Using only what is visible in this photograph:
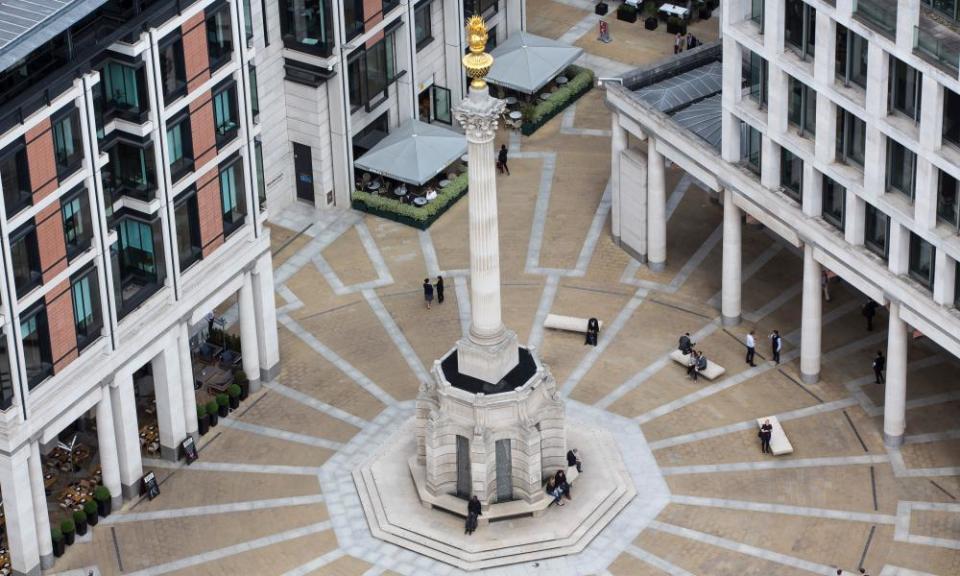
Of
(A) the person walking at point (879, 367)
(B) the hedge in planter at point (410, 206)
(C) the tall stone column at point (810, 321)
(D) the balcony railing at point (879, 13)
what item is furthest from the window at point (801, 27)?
(B) the hedge in planter at point (410, 206)

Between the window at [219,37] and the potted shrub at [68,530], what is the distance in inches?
938

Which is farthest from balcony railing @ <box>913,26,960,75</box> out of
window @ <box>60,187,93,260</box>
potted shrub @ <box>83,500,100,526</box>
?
potted shrub @ <box>83,500,100,526</box>

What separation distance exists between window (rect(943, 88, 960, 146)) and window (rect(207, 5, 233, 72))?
116ft

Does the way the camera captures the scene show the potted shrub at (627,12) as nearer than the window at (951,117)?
No

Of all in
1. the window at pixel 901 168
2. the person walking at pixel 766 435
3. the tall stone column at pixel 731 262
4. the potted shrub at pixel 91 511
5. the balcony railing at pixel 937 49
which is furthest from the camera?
the tall stone column at pixel 731 262

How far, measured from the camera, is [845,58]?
371 feet

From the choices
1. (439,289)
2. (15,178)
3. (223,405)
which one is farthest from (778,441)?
(15,178)

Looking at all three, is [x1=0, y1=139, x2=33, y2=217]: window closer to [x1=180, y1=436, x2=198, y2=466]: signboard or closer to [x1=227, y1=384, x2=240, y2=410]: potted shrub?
[x1=180, y1=436, x2=198, y2=466]: signboard

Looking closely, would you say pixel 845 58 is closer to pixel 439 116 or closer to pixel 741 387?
pixel 741 387

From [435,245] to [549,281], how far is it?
807cm

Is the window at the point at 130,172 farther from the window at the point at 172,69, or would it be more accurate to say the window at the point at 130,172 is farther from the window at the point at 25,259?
the window at the point at 25,259

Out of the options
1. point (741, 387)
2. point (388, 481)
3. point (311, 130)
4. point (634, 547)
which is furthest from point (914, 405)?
point (311, 130)

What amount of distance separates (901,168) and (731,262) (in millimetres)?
17394

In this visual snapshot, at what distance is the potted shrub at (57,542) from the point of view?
114488 millimetres
